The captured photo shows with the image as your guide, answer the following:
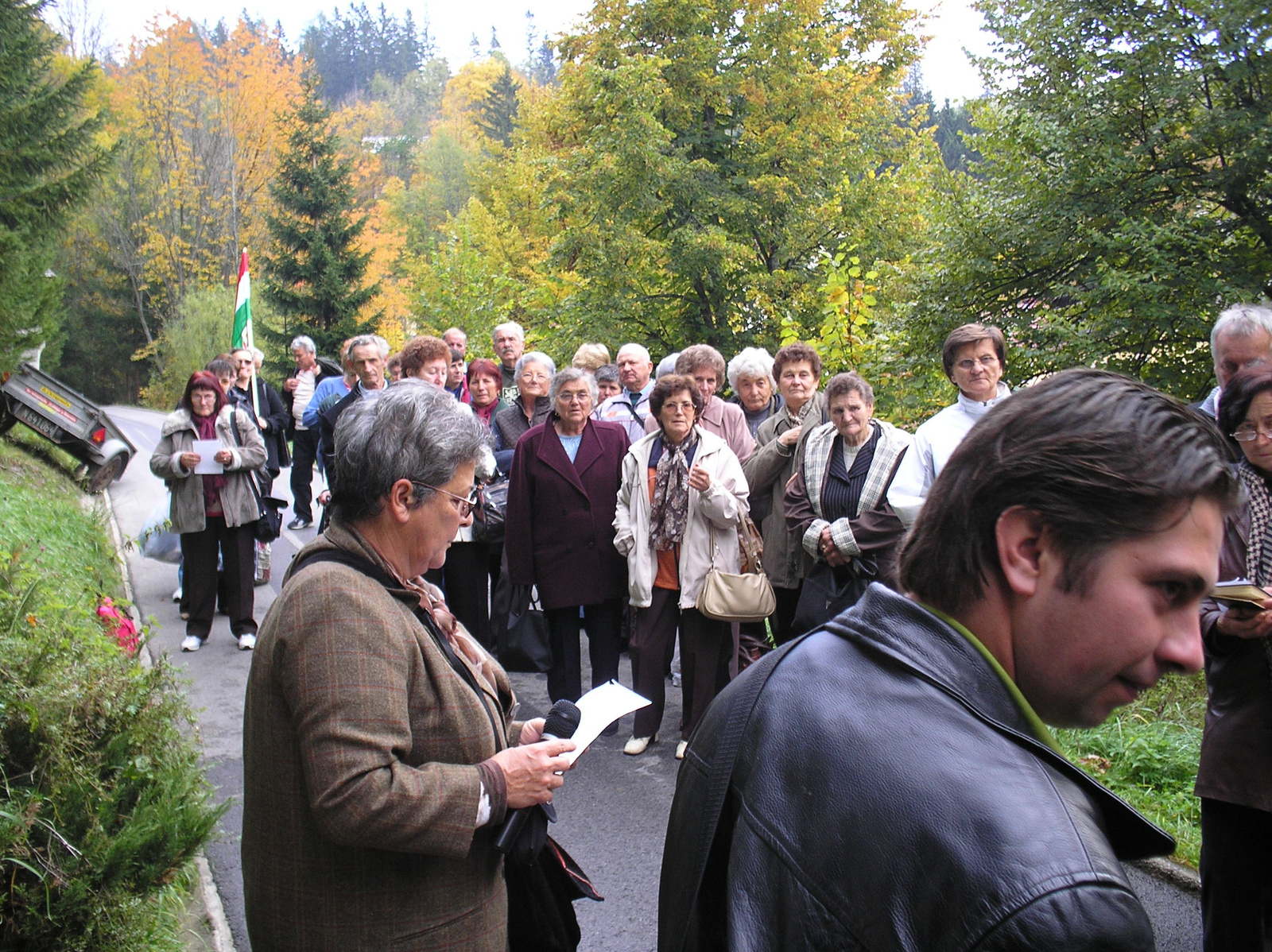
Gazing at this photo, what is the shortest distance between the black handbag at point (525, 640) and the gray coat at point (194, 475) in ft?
8.46

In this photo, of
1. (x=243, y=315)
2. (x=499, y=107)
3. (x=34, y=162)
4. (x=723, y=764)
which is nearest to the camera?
(x=723, y=764)

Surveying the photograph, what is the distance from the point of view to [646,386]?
299 inches

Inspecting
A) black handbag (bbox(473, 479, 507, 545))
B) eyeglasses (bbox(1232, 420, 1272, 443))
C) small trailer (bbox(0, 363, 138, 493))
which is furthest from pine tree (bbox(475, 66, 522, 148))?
eyeglasses (bbox(1232, 420, 1272, 443))

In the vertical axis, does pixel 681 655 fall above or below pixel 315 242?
below

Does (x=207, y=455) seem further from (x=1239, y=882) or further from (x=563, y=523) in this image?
(x=1239, y=882)

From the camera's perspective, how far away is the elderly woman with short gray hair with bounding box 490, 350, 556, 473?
7.16 metres

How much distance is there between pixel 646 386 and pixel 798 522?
8.56ft

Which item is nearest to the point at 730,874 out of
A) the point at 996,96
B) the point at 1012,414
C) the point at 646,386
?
the point at 1012,414

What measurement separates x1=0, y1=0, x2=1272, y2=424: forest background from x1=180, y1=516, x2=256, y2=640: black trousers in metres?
4.79

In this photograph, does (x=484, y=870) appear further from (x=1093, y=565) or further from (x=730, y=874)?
(x=1093, y=565)

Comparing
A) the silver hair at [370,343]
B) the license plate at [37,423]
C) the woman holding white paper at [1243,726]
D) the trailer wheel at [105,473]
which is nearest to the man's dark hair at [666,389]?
the woman holding white paper at [1243,726]

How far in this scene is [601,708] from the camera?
2580 mm

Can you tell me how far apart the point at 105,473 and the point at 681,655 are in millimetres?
13797

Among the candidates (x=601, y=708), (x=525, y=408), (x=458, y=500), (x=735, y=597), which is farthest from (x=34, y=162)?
(x=601, y=708)
